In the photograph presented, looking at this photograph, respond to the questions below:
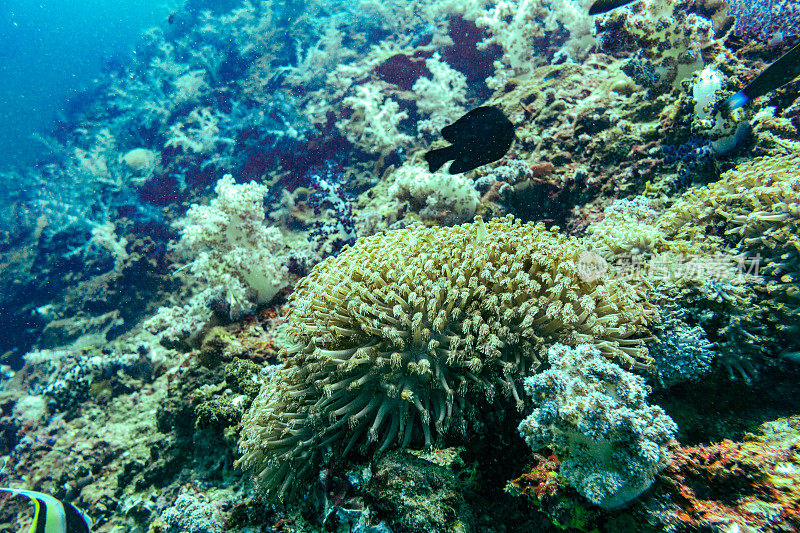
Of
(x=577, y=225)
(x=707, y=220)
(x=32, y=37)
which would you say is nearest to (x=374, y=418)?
(x=707, y=220)

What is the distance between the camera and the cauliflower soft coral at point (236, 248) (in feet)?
17.1

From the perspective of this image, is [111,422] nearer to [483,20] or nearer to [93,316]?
[93,316]

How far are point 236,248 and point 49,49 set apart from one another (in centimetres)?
7665

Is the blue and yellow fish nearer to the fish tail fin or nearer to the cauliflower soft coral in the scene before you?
the cauliflower soft coral

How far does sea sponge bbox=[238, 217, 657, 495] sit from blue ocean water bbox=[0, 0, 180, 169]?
4746cm

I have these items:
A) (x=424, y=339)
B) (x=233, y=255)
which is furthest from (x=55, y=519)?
(x=424, y=339)

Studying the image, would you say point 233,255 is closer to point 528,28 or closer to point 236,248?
point 236,248

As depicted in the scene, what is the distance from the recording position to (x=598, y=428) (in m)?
1.89

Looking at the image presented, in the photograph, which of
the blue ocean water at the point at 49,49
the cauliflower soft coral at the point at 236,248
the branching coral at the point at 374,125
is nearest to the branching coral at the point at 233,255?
the cauliflower soft coral at the point at 236,248

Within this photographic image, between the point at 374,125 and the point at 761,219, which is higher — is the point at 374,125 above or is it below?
above

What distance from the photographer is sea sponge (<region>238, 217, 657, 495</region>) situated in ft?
7.95

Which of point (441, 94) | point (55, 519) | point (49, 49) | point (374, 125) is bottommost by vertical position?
Answer: point (55, 519)

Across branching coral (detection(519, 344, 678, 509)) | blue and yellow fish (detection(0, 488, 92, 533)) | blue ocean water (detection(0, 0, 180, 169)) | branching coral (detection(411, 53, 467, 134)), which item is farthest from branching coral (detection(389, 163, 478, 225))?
blue ocean water (detection(0, 0, 180, 169))

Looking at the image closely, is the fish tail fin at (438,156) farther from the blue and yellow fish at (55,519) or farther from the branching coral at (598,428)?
the blue and yellow fish at (55,519)
